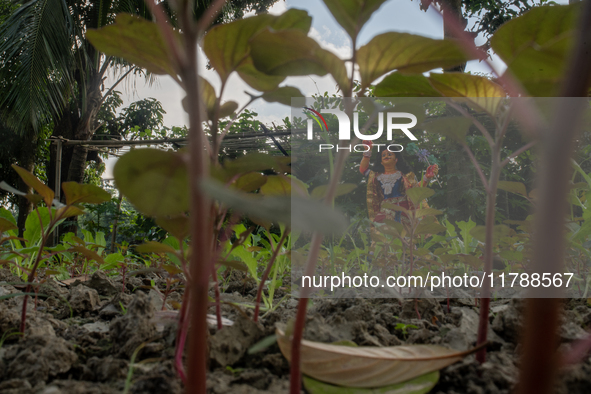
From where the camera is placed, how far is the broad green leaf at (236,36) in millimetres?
280

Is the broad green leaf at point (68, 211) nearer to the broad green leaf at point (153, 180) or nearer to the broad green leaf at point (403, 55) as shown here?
the broad green leaf at point (153, 180)

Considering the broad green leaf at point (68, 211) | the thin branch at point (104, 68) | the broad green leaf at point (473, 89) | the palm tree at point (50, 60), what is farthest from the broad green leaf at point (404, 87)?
the thin branch at point (104, 68)

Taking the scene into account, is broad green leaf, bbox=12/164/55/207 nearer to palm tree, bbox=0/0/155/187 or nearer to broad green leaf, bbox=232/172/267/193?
broad green leaf, bbox=232/172/267/193

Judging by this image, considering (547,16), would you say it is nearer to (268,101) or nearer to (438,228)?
(268,101)

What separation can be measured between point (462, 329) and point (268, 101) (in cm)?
36

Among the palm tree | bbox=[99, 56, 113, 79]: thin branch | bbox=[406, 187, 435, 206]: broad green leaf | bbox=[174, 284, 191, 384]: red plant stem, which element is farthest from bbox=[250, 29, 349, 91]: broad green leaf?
bbox=[99, 56, 113, 79]: thin branch

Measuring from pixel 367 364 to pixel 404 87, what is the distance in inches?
9.7

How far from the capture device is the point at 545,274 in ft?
0.42

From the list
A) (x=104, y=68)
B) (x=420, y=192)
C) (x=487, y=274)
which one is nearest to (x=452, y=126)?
(x=487, y=274)

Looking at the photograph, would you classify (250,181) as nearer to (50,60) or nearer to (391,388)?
(391,388)

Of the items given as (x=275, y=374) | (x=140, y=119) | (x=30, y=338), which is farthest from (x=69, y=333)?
(x=140, y=119)

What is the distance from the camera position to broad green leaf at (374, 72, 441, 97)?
33 cm

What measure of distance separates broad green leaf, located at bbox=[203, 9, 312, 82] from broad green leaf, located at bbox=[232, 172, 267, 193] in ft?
0.31

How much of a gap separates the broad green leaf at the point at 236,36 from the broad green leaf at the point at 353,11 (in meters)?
0.03
